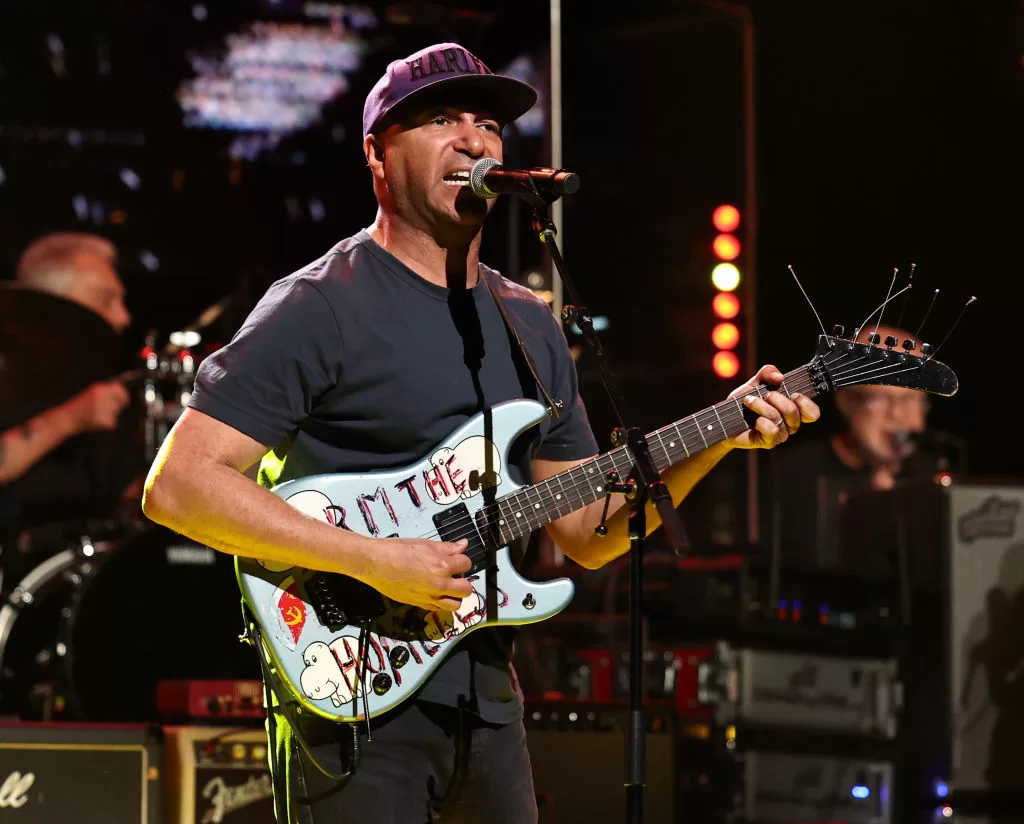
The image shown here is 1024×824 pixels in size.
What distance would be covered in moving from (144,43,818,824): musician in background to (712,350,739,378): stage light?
394 centimetres

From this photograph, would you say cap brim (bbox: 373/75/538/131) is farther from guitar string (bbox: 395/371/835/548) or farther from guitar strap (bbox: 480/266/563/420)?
guitar string (bbox: 395/371/835/548)

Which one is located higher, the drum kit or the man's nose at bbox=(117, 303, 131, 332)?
the man's nose at bbox=(117, 303, 131, 332)

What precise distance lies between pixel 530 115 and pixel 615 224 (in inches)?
34.6

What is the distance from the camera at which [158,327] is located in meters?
7.75

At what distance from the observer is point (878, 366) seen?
284 cm

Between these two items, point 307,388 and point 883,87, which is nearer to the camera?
point 307,388

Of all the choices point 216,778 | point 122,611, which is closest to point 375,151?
point 216,778

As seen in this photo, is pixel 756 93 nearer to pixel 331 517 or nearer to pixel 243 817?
pixel 243 817

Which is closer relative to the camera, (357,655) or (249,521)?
(249,521)

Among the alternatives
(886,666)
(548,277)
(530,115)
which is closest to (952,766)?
(886,666)

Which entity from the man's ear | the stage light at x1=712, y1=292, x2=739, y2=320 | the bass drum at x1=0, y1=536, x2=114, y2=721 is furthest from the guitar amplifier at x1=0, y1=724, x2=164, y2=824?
the stage light at x1=712, y1=292, x2=739, y2=320

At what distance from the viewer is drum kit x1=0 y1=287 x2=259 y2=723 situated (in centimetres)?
576

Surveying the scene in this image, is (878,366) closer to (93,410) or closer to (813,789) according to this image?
(813,789)

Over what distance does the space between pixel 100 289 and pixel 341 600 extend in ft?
17.8
